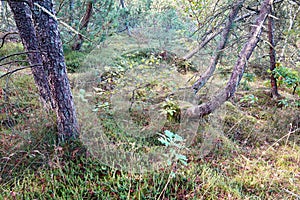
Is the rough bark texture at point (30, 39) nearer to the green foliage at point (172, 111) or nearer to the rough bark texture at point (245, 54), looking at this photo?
the green foliage at point (172, 111)

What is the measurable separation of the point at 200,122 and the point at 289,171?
1373 millimetres

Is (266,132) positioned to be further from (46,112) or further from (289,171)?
(46,112)

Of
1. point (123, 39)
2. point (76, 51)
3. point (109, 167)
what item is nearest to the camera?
point (109, 167)

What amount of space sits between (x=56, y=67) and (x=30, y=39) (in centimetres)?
119

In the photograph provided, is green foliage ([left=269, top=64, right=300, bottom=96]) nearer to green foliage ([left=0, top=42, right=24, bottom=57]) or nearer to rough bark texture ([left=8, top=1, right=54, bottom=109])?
rough bark texture ([left=8, top=1, right=54, bottom=109])

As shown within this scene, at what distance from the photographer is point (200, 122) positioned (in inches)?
136

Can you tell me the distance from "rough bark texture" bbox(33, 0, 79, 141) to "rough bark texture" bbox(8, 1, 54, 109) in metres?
0.63

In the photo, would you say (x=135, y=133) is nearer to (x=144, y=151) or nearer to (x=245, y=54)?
(x=144, y=151)

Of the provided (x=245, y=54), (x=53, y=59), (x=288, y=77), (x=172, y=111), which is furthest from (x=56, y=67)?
(x=288, y=77)

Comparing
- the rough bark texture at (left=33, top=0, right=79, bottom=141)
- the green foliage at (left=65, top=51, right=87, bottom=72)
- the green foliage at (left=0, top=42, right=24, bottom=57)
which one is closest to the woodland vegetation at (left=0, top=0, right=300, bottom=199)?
the rough bark texture at (left=33, top=0, right=79, bottom=141)

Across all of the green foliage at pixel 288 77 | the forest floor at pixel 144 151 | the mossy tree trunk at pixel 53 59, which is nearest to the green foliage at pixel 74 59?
the forest floor at pixel 144 151

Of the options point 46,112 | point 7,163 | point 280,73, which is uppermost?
point 280,73

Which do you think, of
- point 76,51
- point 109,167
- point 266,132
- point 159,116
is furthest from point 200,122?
point 76,51

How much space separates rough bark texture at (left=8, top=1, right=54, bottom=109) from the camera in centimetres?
269
